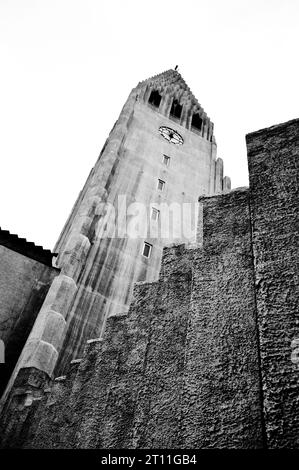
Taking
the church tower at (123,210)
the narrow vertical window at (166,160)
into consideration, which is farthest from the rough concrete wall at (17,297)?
the narrow vertical window at (166,160)

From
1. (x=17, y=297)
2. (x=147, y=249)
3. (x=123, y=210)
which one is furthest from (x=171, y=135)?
(x=17, y=297)

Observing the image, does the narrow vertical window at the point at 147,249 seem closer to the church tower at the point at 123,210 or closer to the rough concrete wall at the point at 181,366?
the church tower at the point at 123,210

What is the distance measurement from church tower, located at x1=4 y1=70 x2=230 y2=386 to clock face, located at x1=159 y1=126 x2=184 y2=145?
8 cm

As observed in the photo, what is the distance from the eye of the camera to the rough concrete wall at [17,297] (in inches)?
391

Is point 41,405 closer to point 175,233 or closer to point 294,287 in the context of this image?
point 294,287

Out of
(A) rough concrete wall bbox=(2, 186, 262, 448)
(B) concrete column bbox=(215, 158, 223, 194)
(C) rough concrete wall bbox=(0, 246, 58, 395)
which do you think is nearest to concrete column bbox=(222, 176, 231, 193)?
(B) concrete column bbox=(215, 158, 223, 194)

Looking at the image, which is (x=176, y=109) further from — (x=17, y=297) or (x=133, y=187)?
(x=17, y=297)

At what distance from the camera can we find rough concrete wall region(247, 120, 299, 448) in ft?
7.14

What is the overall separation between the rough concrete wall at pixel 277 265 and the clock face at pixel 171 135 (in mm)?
19840

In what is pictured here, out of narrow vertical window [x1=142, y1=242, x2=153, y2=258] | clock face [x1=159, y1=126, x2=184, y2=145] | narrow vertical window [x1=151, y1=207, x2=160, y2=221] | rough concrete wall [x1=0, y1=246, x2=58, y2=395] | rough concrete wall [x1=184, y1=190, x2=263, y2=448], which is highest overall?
clock face [x1=159, y1=126, x2=184, y2=145]

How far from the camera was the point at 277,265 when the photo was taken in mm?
2840

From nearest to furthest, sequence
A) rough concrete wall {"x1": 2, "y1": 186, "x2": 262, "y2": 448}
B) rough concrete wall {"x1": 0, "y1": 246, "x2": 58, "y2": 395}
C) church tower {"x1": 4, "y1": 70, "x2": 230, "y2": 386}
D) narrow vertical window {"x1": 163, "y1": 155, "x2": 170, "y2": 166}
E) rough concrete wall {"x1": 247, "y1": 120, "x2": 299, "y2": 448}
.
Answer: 1. rough concrete wall {"x1": 247, "y1": 120, "x2": 299, "y2": 448}
2. rough concrete wall {"x1": 2, "y1": 186, "x2": 262, "y2": 448}
3. rough concrete wall {"x1": 0, "y1": 246, "x2": 58, "y2": 395}
4. church tower {"x1": 4, "y1": 70, "x2": 230, "y2": 386}
5. narrow vertical window {"x1": 163, "y1": 155, "x2": 170, "y2": 166}

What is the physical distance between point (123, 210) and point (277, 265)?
47.4 ft

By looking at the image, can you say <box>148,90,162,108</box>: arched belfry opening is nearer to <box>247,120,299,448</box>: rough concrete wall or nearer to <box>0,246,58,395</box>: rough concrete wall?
<box>0,246,58,395</box>: rough concrete wall
